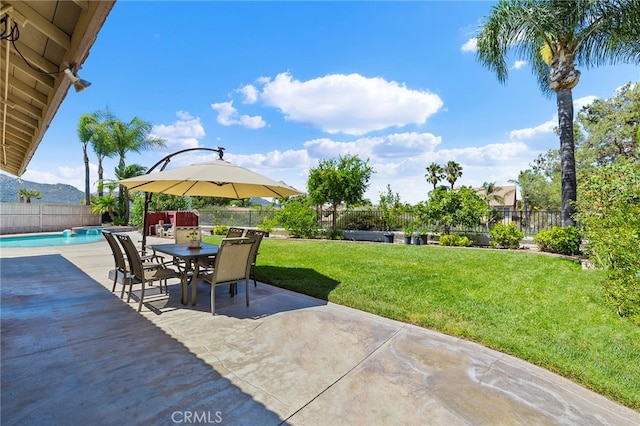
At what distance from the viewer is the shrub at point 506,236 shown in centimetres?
1035

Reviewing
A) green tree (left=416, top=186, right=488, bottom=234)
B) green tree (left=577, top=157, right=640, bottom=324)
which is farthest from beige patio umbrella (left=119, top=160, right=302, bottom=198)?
green tree (left=416, top=186, right=488, bottom=234)

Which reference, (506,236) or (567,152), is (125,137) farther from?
(567,152)

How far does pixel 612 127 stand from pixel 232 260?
28.4 metres

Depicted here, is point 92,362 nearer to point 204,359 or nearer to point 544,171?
point 204,359

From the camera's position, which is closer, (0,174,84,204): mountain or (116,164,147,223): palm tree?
(116,164,147,223): palm tree

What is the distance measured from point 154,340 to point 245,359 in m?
1.19

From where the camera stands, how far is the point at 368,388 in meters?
2.63

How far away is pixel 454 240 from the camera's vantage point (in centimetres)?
1147

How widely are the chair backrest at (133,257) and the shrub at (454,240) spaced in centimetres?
1032

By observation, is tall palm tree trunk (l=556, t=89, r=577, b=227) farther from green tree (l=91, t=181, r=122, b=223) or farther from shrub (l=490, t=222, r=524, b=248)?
green tree (l=91, t=181, r=122, b=223)

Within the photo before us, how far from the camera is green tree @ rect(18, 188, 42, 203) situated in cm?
2219

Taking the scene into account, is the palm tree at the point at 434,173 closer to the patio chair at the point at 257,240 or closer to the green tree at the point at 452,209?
the green tree at the point at 452,209

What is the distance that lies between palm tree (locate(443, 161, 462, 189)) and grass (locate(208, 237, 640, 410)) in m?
32.4

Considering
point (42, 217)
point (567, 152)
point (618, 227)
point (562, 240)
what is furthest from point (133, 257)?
point (42, 217)
